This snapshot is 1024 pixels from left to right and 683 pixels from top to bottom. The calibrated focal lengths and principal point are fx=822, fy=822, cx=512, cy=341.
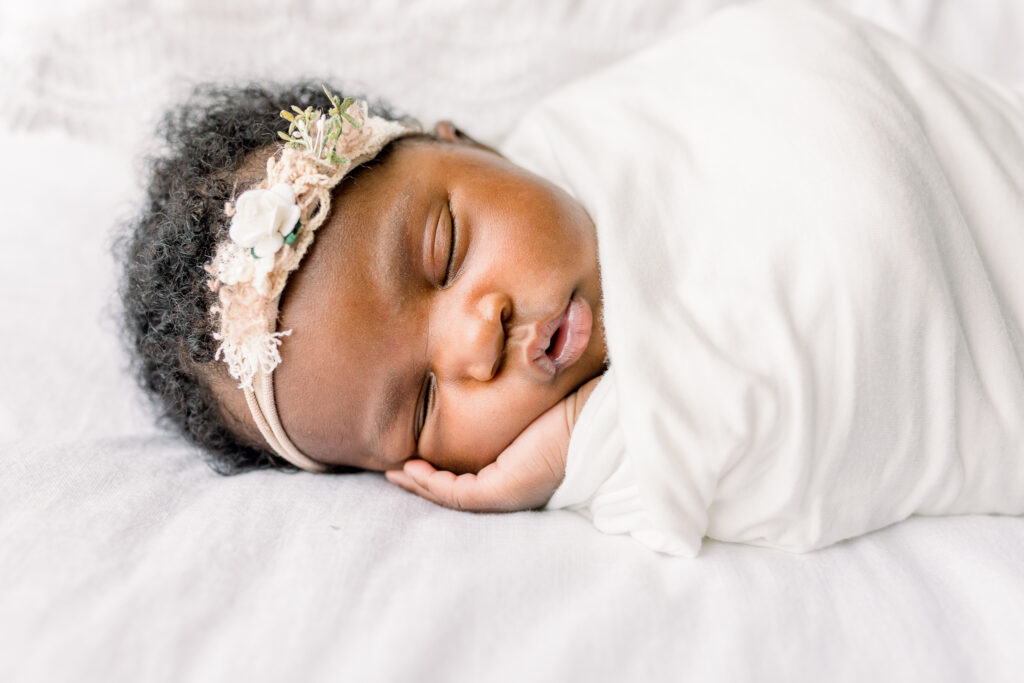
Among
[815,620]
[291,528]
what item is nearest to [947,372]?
[815,620]

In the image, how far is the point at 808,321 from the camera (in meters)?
1.28

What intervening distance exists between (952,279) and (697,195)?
0.44 meters

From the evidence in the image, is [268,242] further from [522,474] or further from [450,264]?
[522,474]

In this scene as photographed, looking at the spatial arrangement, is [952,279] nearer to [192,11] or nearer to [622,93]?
[622,93]

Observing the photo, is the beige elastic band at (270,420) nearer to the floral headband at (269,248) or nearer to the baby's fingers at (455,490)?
the floral headband at (269,248)

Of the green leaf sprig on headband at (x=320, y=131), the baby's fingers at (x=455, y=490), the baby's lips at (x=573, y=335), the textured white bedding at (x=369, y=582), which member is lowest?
the baby's fingers at (x=455, y=490)

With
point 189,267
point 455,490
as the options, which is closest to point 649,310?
point 455,490

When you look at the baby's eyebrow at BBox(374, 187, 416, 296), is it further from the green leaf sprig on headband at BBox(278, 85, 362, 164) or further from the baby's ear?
the baby's ear

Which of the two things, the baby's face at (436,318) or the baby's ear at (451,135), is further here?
the baby's ear at (451,135)

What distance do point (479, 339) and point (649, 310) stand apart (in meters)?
0.28

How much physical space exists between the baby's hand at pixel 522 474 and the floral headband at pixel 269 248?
1.00ft

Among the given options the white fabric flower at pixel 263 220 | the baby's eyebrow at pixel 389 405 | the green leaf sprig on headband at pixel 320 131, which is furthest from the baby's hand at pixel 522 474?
the green leaf sprig on headband at pixel 320 131

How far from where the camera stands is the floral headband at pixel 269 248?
1.33m

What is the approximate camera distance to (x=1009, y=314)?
141 cm
